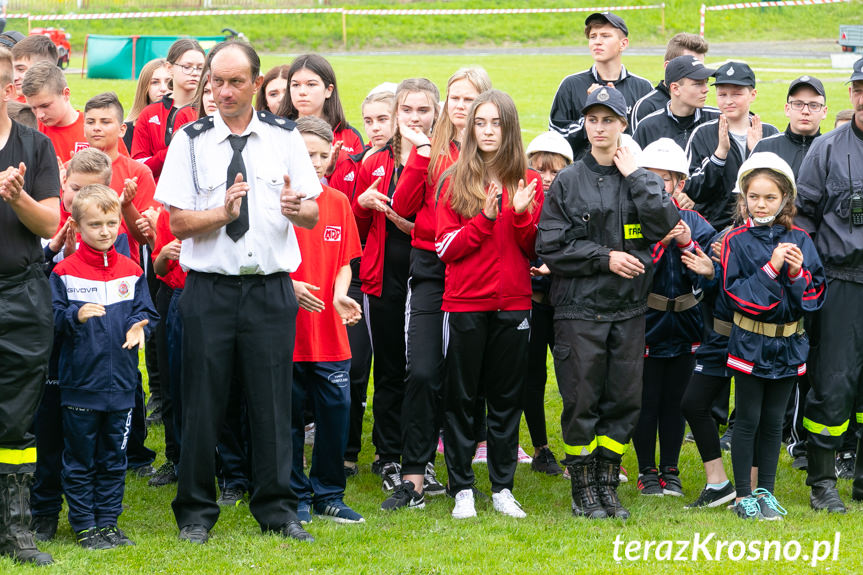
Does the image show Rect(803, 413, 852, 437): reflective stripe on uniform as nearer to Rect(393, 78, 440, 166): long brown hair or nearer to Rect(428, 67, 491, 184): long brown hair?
Rect(428, 67, 491, 184): long brown hair

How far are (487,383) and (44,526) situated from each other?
8.66 feet

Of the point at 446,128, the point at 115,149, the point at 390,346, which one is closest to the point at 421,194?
the point at 446,128

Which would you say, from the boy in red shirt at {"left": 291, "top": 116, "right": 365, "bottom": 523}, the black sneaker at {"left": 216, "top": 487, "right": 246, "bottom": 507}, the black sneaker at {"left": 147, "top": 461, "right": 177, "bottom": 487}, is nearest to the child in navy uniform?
the boy in red shirt at {"left": 291, "top": 116, "right": 365, "bottom": 523}

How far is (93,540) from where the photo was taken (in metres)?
5.61

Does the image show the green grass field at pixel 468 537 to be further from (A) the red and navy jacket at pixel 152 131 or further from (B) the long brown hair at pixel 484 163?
(A) the red and navy jacket at pixel 152 131

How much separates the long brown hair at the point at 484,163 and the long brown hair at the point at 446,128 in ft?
0.77

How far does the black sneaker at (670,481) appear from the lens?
6895 mm

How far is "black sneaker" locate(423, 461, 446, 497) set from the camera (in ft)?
22.2

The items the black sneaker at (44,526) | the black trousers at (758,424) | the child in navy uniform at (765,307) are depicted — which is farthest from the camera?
the black trousers at (758,424)

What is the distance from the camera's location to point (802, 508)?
6.38 m

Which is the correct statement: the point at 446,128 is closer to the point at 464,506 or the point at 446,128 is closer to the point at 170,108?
the point at 464,506

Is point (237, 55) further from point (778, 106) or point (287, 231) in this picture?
point (778, 106)

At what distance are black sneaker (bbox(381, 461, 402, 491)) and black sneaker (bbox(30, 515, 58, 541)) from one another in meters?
2.09

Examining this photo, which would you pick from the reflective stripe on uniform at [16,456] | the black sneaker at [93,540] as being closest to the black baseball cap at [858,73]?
the black sneaker at [93,540]
